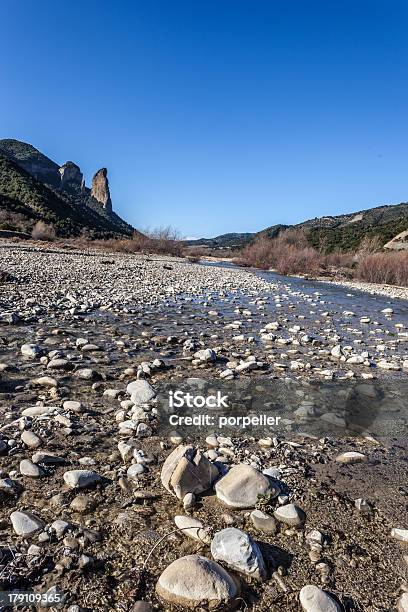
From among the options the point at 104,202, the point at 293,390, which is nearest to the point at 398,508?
the point at 293,390

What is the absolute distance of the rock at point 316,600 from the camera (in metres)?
1.61

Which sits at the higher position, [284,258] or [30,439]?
[284,258]

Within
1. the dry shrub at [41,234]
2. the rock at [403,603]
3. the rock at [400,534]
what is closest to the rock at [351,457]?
the rock at [400,534]

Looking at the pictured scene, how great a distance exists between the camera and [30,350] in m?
5.00

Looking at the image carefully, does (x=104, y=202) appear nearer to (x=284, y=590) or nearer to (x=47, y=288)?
(x=47, y=288)

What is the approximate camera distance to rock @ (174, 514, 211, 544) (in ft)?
6.57

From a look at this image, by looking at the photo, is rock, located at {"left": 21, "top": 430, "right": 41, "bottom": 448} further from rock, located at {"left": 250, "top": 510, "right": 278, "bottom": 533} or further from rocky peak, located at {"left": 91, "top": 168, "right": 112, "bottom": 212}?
rocky peak, located at {"left": 91, "top": 168, "right": 112, "bottom": 212}

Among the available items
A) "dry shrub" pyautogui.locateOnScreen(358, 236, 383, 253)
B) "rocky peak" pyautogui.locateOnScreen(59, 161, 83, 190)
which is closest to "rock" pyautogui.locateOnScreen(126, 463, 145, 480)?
"dry shrub" pyautogui.locateOnScreen(358, 236, 383, 253)

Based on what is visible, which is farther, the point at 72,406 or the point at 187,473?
the point at 72,406

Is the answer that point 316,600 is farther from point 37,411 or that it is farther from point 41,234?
point 41,234

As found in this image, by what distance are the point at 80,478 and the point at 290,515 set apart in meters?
1.34

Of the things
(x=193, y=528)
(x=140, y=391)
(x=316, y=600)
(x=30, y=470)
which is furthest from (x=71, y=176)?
(x=316, y=600)

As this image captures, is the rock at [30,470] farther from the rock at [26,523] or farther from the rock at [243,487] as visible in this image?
the rock at [243,487]

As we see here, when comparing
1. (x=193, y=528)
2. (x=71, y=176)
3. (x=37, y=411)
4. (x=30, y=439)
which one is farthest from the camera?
(x=71, y=176)
